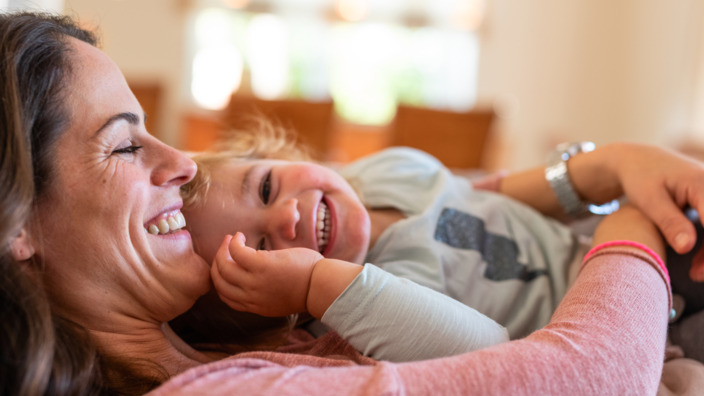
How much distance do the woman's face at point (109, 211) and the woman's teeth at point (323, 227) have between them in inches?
9.5

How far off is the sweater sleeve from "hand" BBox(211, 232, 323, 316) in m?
0.08

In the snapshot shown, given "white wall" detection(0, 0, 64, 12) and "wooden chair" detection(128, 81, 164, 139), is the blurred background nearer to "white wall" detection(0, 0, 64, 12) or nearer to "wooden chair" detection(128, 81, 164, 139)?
"wooden chair" detection(128, 81, 164, 139)

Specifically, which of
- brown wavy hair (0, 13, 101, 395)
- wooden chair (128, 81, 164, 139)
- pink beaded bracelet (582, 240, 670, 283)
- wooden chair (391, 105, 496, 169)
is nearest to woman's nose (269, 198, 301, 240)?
brown wavy hair (0, 13, 101, 395)

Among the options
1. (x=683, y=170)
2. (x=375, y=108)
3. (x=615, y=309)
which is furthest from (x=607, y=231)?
(x=375, y=108)

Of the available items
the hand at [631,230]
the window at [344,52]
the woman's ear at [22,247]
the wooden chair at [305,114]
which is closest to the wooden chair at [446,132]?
the wooden chair at [305,114]

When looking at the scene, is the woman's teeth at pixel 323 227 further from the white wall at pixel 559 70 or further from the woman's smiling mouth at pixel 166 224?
the white wall at pixel 559 70

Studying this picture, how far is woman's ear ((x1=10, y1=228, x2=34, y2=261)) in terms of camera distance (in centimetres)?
68

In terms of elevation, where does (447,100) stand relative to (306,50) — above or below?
below

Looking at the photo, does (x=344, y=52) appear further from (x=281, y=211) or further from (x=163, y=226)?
(x=163, y=226)

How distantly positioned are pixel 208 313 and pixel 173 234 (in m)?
0.20

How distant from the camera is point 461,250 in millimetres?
1101

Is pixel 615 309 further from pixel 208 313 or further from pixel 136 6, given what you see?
pixel 136 6

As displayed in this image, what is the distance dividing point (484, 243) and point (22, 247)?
78 centimetres

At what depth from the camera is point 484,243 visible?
1.15m
